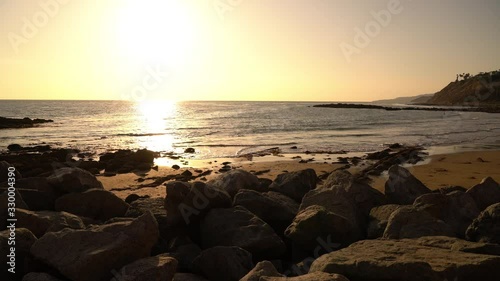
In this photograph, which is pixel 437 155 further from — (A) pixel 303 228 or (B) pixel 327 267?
(B) pixel 327 267

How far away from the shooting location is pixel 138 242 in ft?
17.0

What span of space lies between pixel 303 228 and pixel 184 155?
693 inches

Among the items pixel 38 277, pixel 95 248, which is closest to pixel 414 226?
pixel 95 248

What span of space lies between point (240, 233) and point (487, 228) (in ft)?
11.7

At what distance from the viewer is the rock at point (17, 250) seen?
509 centimetres

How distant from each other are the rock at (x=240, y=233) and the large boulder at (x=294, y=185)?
233 centimetres

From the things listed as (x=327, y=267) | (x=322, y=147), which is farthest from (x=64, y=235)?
(x=322, y=147)

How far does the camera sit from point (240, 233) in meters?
6.20

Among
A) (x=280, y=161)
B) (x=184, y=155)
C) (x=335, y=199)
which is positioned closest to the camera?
(x=335, y=199)

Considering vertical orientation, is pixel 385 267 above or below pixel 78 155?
above

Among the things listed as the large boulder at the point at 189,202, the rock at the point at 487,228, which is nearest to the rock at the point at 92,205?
the large boulder at the point at 189,202

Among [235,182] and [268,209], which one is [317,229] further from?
[235,182]

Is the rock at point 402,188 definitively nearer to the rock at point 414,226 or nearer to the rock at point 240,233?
the rock at point 414,226

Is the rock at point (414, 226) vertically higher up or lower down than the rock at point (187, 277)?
higher up
